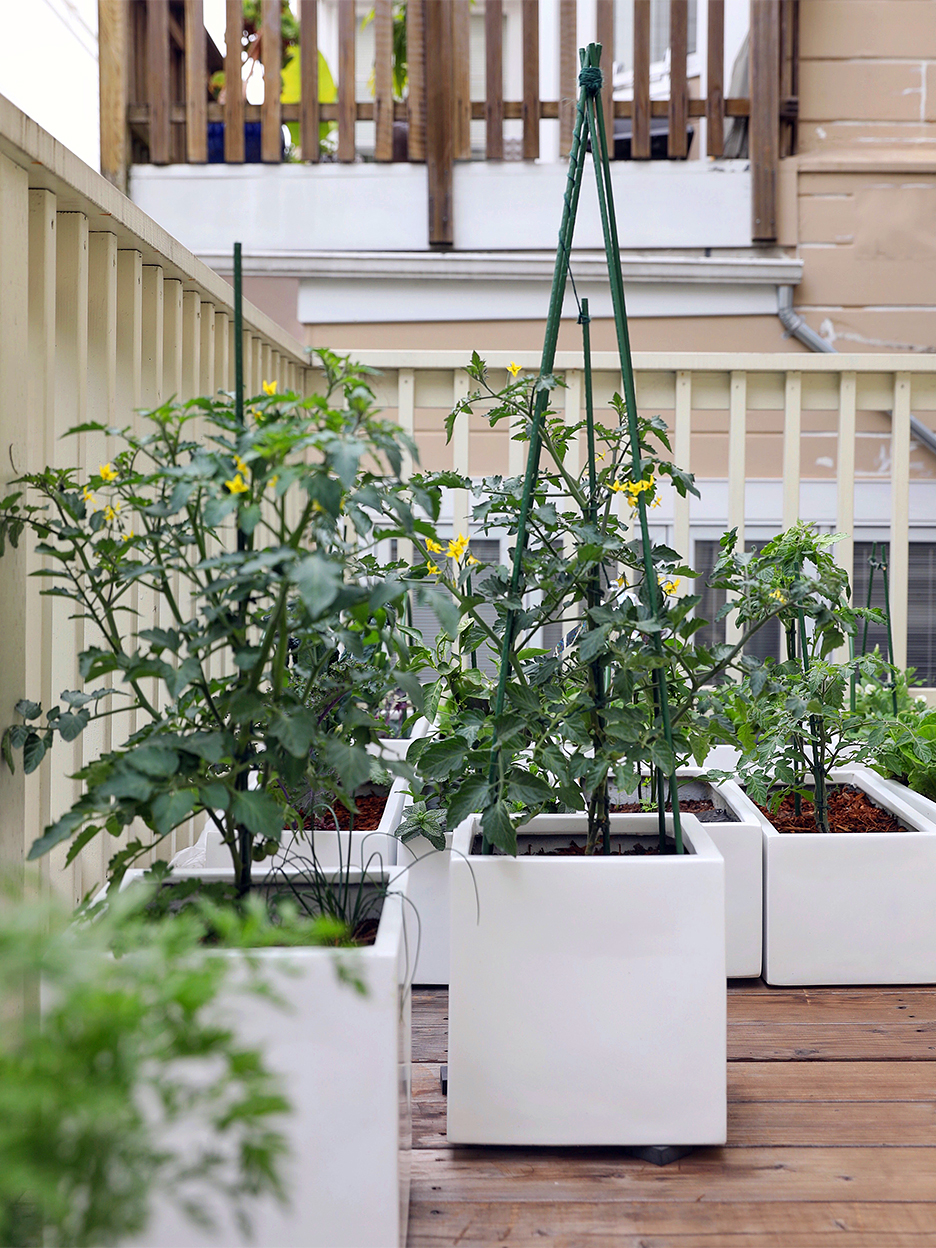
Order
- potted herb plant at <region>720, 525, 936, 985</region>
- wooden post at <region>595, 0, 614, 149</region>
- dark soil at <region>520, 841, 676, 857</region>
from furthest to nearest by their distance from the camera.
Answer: wooden post at <region>595, 0, 614, 149</region>, potted herb plant at <region>720, 525, 936, 985</region>, dark soil at <region>520, 841, 676, 857</region>

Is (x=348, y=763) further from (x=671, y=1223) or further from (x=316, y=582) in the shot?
(x=671, y=1223)

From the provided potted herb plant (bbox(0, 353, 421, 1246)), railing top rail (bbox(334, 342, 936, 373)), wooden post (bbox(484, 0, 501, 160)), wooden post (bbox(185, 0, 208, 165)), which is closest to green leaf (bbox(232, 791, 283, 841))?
potted herb plant (bbox(0, 353, 421, 1246))

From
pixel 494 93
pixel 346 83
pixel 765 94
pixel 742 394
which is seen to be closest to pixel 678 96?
pixel 765 94

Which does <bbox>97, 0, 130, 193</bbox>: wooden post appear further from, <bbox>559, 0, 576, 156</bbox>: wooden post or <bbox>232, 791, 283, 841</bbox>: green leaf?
<bbox>232, 791, 283, 841</bbox>: green leaf

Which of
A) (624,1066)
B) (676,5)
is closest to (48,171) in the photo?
(624,1066)

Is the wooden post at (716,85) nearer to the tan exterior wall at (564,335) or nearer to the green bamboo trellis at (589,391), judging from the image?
the tan exterior wall at (564,335)

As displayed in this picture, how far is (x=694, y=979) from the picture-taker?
1.09 metres

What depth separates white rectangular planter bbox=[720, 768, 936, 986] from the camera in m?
1.54

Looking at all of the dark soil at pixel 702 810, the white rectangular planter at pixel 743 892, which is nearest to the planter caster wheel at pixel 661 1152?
the white rectangular planter at pixel 743 892

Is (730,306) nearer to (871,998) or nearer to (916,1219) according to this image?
(871,998)

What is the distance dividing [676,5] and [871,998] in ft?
9.80

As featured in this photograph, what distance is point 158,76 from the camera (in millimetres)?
3256

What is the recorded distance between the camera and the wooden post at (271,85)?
320 centimetres

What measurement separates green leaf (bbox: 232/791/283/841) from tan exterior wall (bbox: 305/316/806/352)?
257 cm
